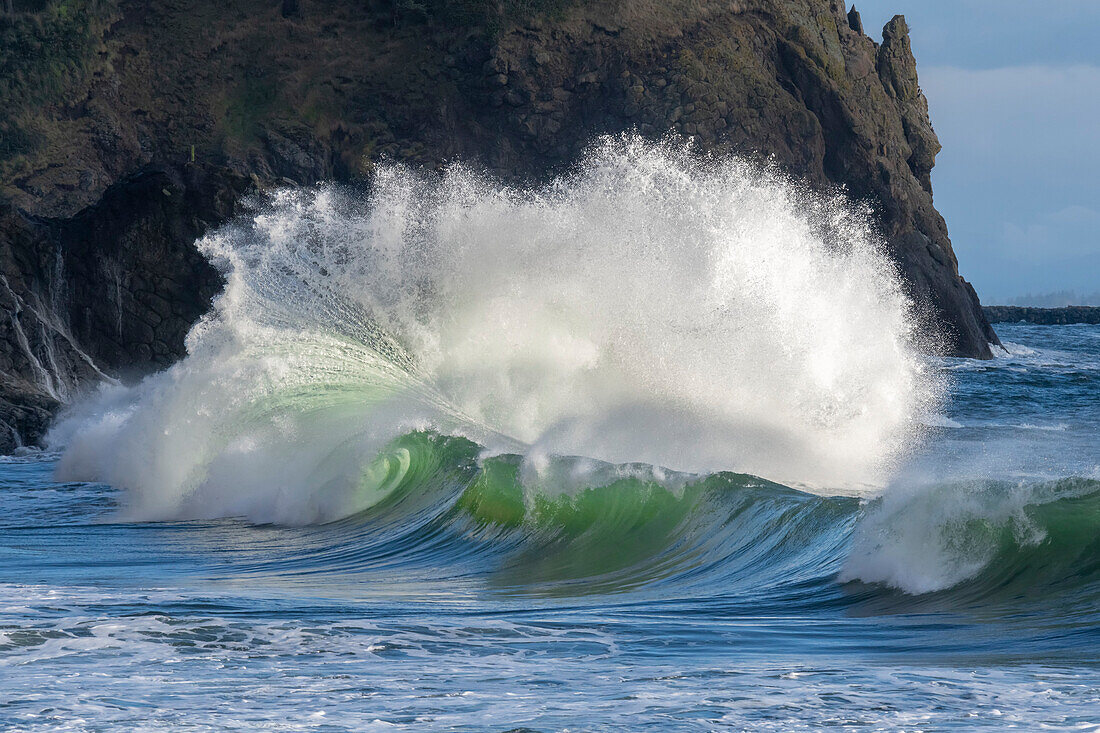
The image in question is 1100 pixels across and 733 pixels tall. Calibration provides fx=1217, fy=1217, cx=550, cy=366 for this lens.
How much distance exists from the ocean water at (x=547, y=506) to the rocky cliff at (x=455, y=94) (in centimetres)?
3178

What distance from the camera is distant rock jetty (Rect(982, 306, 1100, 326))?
355 ft

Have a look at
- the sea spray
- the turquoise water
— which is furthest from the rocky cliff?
the turquoise water

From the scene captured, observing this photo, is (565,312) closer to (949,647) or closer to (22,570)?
(22,570)

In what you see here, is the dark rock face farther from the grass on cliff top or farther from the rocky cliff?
the grass on cliff top

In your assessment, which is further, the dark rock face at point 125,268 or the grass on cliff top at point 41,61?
the grass on cliff top at point 41,61

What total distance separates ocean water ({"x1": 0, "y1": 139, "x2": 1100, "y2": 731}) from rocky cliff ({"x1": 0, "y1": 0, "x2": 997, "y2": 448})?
31.8m

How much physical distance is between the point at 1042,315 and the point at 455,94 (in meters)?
72.7

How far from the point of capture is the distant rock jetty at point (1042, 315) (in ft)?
355

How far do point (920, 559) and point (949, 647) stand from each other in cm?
141

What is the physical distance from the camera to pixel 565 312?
643 inches

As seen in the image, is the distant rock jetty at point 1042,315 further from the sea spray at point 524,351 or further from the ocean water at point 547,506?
the sea spray at point 524,351

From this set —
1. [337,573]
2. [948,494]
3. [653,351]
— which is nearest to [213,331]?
[653,351]

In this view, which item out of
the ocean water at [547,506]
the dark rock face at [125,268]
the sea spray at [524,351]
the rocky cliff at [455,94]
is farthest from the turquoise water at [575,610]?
the rocky cliff at [455,94]

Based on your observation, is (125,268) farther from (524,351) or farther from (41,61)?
(41,61)
